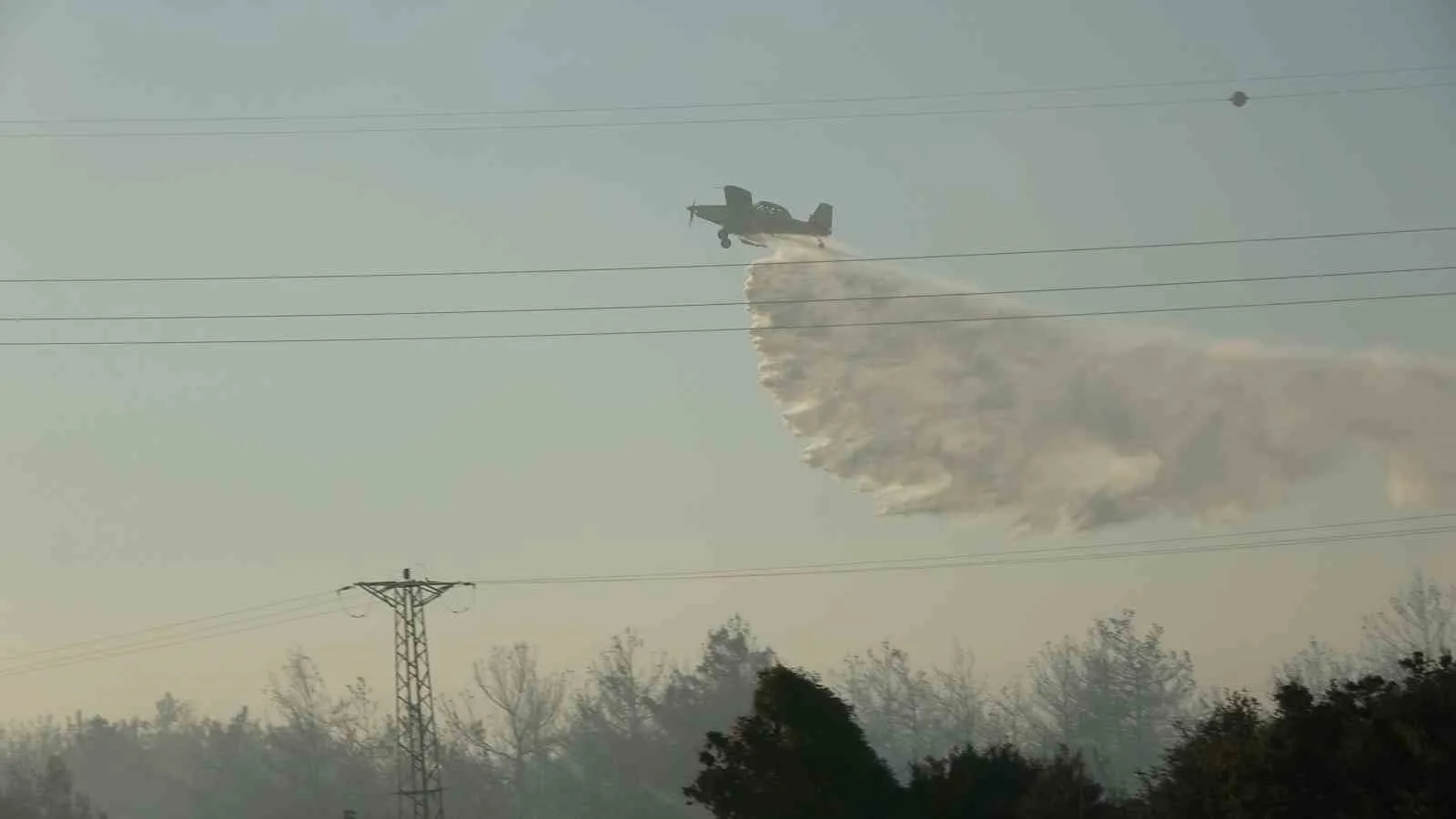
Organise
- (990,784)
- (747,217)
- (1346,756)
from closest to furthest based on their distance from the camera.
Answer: (1346,756) → (990,784) → (747,217)

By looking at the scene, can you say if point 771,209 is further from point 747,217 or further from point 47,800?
point 47,800

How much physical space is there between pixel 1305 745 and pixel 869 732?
370ft

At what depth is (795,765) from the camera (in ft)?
→ 173

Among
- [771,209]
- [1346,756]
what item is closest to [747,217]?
[771,209]

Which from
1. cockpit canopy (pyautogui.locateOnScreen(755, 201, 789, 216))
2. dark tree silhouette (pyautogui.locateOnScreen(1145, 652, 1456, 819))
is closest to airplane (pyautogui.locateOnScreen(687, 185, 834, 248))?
cockpit canopy (pyautogui.locateOnScreen(755, 201, 789, 216))

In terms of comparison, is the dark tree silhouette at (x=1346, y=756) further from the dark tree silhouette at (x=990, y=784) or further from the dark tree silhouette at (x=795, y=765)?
the dark tree silhouette at (x=795, y=765)

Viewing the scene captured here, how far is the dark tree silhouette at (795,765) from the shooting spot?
172 ft

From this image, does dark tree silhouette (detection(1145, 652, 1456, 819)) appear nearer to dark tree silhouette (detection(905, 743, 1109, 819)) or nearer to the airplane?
dark tree silhouette (detection(905, 743, 1109, 819))

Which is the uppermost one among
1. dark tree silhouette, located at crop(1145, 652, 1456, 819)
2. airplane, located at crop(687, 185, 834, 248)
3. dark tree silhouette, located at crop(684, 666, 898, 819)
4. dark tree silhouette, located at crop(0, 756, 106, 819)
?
airplane, located at crop(687, 185, 834, 248)

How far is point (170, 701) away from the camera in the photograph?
180375 millimetres

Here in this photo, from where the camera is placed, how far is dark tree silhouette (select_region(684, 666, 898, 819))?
52.5m

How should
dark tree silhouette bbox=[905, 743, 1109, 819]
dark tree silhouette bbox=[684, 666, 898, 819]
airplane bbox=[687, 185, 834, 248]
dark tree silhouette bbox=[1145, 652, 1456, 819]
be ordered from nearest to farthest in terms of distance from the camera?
dark tree silhouette bbox=[1145, 652, 1456, 819], dark tree silhouette bbox=[905, 743, 1109, 819], dark tree silhouette bbox=[684, 666, 898, 819], airplane bbox=[687, 185, 834, 248]

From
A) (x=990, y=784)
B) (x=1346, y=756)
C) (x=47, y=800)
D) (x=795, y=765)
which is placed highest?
(x=47, y=800)

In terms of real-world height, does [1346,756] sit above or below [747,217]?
below
